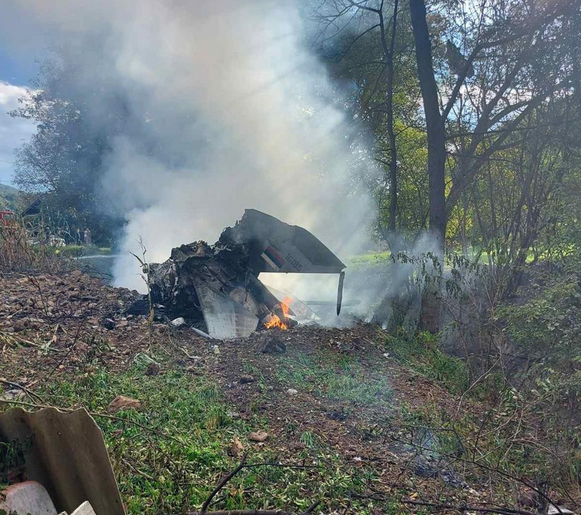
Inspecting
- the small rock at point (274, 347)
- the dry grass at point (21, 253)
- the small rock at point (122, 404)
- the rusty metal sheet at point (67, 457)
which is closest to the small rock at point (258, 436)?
the small rock at point (122, 404)

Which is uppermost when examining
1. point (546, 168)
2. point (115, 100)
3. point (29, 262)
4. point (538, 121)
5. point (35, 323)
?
point (115, 100)

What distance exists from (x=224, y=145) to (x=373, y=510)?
13.6 m

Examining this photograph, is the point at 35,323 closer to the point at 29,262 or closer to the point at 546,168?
the point at 29,262

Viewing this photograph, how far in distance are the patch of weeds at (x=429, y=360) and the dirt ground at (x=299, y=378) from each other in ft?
0.79

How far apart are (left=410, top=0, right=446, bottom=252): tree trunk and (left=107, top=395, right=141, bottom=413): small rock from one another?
5574 millimetres

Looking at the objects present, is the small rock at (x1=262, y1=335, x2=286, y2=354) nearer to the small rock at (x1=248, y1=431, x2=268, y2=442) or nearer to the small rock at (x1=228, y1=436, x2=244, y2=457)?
the small rock at (x1=248, y1=431, x2=268, y2=442)

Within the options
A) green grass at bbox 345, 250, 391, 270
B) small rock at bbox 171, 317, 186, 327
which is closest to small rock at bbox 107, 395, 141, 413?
small rock at bbox 171, 317, 186, 327

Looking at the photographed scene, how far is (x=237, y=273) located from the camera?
7.12 m

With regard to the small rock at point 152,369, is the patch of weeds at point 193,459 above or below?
below

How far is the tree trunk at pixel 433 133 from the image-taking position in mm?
7383

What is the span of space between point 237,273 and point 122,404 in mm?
3818

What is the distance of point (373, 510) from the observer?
8.21 feet

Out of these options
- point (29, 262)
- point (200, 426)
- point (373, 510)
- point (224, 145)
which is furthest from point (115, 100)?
point (373, 510)

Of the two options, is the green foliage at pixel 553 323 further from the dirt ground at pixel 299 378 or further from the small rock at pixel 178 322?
the small rock at pixel 178 322
